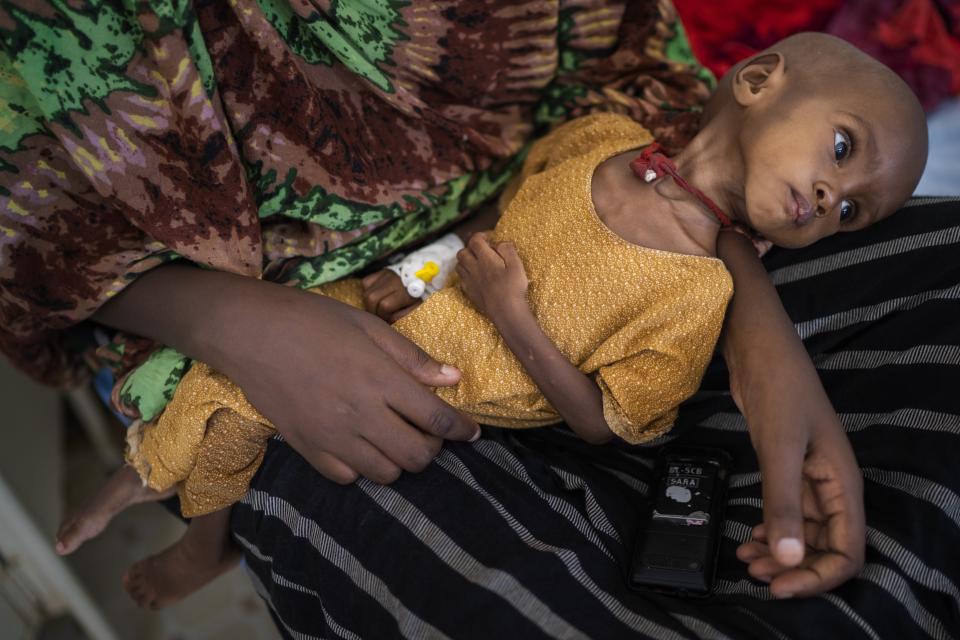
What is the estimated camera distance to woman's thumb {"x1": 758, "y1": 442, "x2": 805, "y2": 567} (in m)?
0.63

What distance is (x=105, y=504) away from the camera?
3.25 feet

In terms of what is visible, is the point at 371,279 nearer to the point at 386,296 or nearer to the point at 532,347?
the point at 386,296

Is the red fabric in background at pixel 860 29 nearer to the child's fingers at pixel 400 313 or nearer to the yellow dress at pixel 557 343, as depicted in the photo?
the yellow dress at pixel 557 343

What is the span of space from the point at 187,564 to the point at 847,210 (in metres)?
0.89

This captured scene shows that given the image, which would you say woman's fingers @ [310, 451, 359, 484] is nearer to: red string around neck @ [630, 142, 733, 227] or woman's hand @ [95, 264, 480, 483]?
woman's hand @ [95, 264, 480, 483]

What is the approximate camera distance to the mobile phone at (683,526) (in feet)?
2.40

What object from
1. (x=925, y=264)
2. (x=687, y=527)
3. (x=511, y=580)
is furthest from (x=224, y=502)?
(x=925, y=264)

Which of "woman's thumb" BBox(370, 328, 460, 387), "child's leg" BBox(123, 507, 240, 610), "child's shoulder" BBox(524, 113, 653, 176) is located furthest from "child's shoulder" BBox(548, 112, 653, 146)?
"child's leg" BBox(123, 507, 240, 610)

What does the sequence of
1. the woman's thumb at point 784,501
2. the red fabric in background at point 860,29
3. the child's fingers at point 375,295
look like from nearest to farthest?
the woman's thumb at point 784,501 < the child's fingers at point 375,295 < the red fabric in background at point 860,29

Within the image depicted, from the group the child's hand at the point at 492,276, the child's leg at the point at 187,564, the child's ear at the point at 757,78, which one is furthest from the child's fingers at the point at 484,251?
the child's leg at the point at 187,564

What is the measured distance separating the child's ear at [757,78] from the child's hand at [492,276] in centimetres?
30

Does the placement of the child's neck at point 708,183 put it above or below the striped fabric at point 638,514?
above

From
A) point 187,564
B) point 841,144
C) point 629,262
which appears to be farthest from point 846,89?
point 187,564

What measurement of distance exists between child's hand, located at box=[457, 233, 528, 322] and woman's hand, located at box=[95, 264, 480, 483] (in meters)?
0.09
